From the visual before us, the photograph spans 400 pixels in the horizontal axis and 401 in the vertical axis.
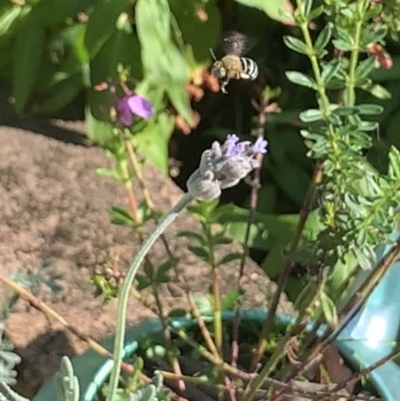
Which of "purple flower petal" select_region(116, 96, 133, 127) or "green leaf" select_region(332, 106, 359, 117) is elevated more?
"green leaf" select_region(332, 106, 359, 117)

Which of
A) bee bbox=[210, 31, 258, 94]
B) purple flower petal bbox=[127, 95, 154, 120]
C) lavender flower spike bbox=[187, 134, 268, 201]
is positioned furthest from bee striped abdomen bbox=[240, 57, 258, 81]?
lavender flower spike bbox=[187, 134, 268, 201]

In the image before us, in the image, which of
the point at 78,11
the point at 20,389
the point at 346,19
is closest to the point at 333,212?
the point at 346,19

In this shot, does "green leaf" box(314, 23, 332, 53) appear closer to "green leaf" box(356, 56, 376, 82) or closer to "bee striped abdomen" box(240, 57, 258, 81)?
"green leaf" box(356, 56, 376, 82)

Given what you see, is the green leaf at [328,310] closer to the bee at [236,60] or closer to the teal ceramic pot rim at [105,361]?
the teal ceramic pot rim at [105,361]

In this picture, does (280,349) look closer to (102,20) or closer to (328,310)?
(328,310)

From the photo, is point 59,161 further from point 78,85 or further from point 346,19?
point 346,19

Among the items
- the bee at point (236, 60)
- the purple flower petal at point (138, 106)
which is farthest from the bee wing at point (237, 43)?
the purple flower petal at point (138, 106)

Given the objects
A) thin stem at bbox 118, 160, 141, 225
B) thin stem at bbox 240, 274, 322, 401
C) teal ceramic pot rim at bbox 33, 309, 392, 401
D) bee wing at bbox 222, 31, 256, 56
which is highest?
bee wing at bbox 222, 31, 256, 56
